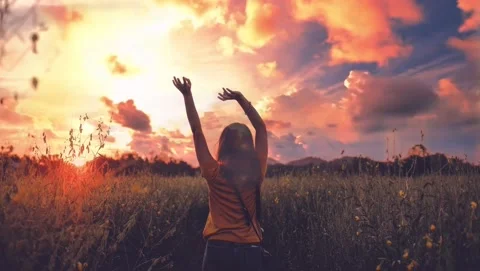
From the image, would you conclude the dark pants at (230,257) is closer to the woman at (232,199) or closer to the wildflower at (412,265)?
the woman at (232,199)

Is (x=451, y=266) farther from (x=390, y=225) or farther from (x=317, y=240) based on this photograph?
(x=317, y=240)

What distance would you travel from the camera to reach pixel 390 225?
6535mm

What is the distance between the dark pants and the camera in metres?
4.53

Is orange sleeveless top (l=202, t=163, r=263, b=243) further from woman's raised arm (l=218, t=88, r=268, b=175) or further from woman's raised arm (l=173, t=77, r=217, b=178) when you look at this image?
woman's raised arm (l=218, t=88, r=268, b=175)

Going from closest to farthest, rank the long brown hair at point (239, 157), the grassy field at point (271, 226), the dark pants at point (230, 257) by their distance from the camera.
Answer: the dark pants at point (230, 257) → the long brown hair at point (239, 157) → the grassy field at point (271, 226)

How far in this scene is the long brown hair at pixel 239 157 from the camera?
464 centimetres

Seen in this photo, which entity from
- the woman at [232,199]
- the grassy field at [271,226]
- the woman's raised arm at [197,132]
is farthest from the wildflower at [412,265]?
the woman's raised arm at [197,132]

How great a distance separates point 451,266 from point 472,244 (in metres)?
0.44

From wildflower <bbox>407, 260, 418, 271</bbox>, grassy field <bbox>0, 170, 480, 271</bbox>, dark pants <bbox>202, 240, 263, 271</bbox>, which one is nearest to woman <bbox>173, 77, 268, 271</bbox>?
dark pants <bbox>202, 240, 263, 271</bbox>

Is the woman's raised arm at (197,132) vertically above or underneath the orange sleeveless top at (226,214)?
above

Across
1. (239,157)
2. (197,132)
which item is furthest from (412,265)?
(197,132)

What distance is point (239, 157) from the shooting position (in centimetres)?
471


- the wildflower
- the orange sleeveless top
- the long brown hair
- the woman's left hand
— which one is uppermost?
the woman's left hand

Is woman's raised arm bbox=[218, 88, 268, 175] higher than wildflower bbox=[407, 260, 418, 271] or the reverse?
higher
